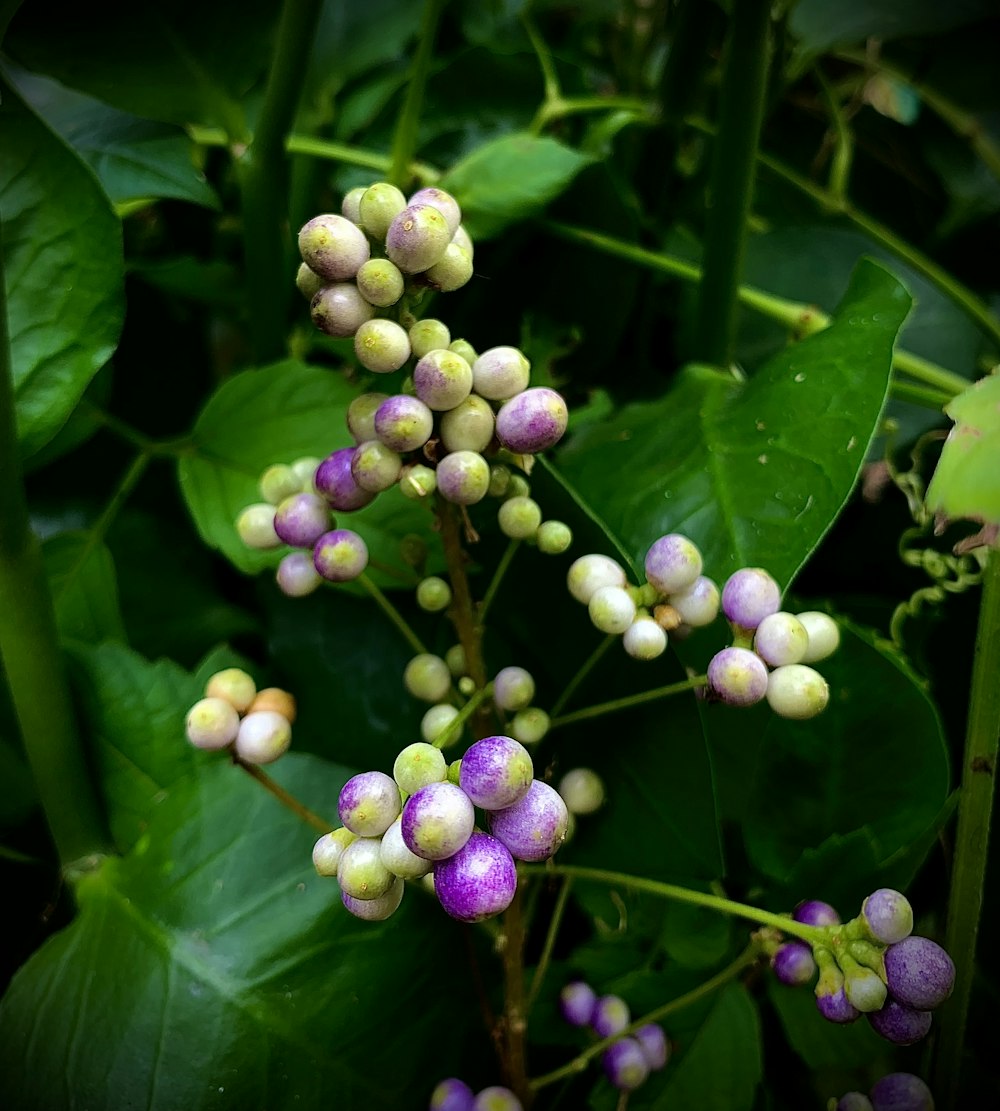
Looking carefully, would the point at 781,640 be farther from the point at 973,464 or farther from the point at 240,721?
the point at 240,721

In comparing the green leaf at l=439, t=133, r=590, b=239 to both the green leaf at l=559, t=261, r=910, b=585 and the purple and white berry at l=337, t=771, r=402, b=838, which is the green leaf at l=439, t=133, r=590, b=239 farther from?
the purple and white berry at l=337, t=771, r=402, b=838

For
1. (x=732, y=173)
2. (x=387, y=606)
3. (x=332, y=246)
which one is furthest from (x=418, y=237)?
(x=732, y=173)

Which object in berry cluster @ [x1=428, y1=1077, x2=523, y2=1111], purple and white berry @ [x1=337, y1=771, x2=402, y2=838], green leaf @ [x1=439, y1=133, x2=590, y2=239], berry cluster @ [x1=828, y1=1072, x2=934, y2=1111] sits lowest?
berry cluster @ [x1=428, y1=1077, x2=523, y2=1111]

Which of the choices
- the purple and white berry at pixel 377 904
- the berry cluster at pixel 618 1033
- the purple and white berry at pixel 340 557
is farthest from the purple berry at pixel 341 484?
the berry cluster at pixel 618 1033

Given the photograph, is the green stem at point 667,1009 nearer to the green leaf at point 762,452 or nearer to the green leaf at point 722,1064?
the green leaf at point 722,1064

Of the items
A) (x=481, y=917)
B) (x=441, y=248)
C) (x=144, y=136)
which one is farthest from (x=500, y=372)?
(x=144, y=136)

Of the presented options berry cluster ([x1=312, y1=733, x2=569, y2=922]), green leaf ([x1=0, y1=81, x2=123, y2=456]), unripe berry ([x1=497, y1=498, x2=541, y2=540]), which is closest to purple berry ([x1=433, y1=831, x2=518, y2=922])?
berry cluster ([x1=312, y1=733, x2=569, y2=922])

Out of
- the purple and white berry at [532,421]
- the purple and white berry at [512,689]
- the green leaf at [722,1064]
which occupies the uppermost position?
the purple and white berry at [532,421]
